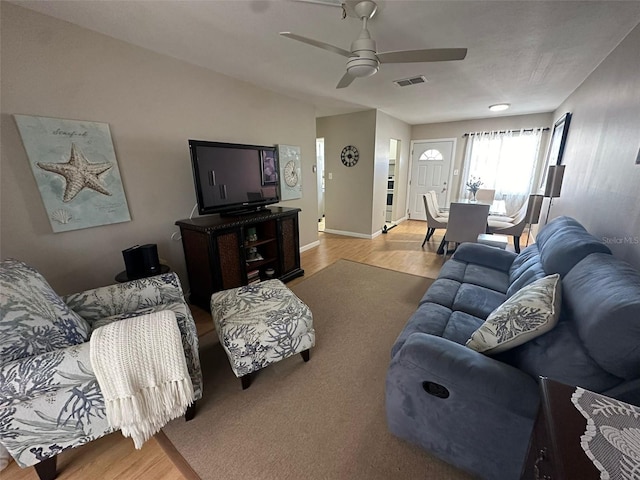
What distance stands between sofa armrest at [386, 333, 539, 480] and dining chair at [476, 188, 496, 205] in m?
4.80

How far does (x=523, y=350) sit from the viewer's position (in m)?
1.08

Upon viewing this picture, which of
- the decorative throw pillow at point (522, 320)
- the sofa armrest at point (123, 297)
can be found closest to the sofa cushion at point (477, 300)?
the decorative throw pillow at point (522, 320)

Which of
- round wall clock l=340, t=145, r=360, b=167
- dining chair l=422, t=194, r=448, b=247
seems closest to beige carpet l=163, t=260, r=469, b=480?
dining chair l=422, t=194, r=448, b=247

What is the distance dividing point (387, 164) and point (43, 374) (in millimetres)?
5383

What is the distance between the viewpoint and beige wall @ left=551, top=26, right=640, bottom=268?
1.65 meters

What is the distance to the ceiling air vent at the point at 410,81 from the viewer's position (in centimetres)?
285

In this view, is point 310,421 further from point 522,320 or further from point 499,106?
point 499,106

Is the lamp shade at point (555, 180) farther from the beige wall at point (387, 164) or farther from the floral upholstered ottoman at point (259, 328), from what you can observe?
the floral upholstered ottoman at point (259, 328)

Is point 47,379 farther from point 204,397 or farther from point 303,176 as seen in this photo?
point 303,176

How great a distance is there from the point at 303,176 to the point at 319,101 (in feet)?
3.76

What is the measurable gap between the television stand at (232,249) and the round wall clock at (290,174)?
77cm

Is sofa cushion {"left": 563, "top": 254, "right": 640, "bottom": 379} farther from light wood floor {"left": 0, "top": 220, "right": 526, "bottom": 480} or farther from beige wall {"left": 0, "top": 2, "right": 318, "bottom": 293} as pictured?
beige wall {"left": 0, "top": 2, "right": 318, "bottom": 293}

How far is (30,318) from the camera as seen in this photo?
1.15m

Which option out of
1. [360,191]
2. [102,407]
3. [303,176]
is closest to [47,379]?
[102,407]
